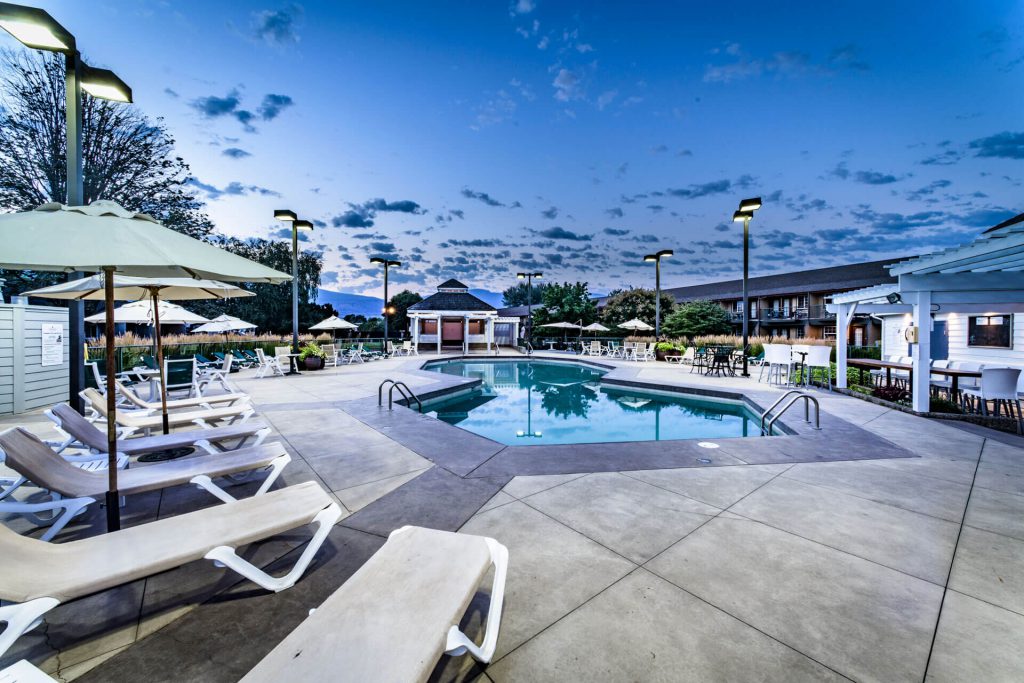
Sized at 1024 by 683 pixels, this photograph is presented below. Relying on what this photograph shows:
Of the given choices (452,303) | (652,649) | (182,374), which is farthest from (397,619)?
(452,303)

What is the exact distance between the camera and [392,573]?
6.03ft

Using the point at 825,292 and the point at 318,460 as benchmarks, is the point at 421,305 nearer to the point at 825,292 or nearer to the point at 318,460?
the point at 318,460

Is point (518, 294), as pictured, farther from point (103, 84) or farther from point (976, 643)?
point (976, 643)

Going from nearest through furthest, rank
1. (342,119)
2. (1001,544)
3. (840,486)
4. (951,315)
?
(1001,544) < (840,486) < (951,315) < (342,119)

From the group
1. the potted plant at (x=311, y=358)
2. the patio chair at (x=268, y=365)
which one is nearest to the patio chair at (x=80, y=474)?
the patio chair at (x=268, y=365)

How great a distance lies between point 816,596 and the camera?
2.26 metres

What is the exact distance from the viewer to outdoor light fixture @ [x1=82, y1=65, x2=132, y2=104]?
4.26 m

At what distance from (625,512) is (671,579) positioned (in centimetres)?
92

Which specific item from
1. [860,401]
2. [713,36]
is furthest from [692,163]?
[860,401]

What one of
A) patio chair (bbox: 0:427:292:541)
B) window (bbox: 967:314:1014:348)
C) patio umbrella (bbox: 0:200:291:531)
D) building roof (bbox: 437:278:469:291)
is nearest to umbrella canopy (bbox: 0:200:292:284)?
patio umbrella (bbox: 0:200:291:531)

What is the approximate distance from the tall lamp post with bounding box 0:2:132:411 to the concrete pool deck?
283cm

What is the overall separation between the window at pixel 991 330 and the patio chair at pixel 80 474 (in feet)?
57.4

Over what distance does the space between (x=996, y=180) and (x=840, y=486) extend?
1226 inches

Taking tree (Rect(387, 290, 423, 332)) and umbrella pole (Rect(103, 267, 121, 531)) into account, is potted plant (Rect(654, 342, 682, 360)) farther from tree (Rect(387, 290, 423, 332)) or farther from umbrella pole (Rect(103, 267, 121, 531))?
tree (Rect(387, 290, 423, 332))
